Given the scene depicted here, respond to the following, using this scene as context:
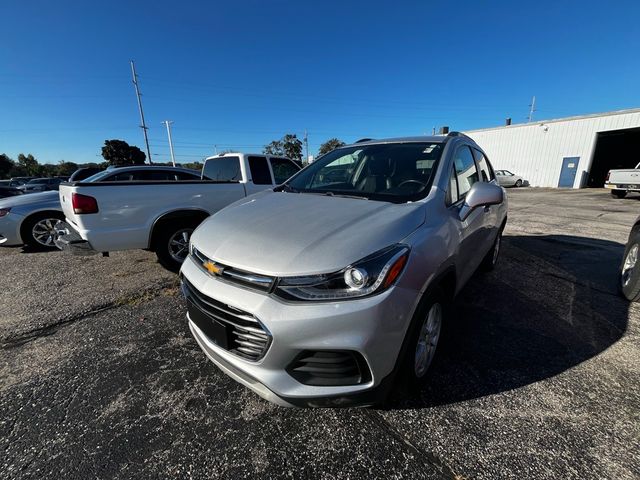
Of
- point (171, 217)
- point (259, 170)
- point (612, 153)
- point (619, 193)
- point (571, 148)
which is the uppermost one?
point (571, 148)

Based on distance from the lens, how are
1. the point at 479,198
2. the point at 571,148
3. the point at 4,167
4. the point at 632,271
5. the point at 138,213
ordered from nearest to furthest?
the point at 479,198 < the point at 632,271 < the point at 138,213 < the point at 571,148 < the point at 4,167

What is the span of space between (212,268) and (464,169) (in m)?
2.54

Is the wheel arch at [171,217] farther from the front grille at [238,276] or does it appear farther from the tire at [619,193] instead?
the tire at [619,193]

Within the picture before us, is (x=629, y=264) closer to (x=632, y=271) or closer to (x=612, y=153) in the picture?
(x=632, y=271)

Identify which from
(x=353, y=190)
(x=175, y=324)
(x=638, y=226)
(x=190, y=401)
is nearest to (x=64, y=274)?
(x=175, y=324)

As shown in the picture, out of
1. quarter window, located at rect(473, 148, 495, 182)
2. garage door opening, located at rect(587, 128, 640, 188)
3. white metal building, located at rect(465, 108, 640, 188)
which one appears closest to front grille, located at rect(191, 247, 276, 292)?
quarter window, located at rect(473, 148, 495, 182)

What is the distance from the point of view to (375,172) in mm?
2818

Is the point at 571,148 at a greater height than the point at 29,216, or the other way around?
the point at 571,148

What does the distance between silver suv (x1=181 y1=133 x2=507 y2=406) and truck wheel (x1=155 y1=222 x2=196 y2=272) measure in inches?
84.8

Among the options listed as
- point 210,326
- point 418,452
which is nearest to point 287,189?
point 210,326

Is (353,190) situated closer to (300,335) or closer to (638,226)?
(300,335)

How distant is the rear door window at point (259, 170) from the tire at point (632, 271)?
5140 millimetres

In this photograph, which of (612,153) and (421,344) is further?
(612,153)

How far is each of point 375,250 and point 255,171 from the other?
4367mm
